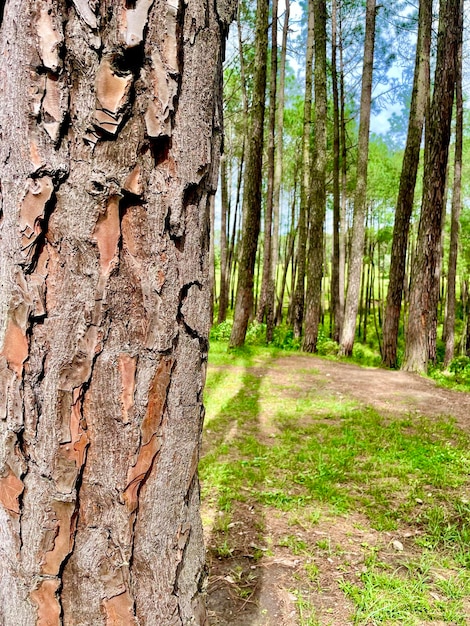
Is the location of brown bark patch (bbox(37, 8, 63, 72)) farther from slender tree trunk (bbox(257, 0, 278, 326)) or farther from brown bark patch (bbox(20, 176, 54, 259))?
slender tree trunk (bbox(257, 0, 278, 326))

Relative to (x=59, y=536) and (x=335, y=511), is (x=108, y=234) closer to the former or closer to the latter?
(x=59, y=536)

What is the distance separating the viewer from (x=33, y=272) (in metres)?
0.82

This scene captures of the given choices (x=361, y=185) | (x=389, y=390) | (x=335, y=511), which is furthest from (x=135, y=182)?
(x=361, y=185)

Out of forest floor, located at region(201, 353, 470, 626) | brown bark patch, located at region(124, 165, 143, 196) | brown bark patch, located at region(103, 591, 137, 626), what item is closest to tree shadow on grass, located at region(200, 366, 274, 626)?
forest floor, located at region(201, 353, 470, 626)

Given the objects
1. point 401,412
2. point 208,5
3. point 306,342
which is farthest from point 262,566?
point 306,342

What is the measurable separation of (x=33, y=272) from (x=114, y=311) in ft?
0.54

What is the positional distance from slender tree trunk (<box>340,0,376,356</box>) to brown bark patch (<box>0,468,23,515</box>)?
10.0 meters

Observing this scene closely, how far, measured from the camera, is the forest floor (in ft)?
6.34

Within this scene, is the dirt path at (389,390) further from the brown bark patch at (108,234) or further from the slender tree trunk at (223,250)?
the slender tree trunk at (223,250)

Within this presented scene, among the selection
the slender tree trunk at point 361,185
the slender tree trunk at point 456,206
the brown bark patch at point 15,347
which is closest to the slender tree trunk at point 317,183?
the slender tree trunk at point 361,185

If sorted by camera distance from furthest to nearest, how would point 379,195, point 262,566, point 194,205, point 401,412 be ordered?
point 379,195
point 401,412
point 262,566
point 194,205

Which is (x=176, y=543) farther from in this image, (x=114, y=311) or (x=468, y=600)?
(x=468, y=600)

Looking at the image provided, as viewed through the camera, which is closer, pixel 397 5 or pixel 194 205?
pixel 194 205

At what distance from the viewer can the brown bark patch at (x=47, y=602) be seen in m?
0.87
